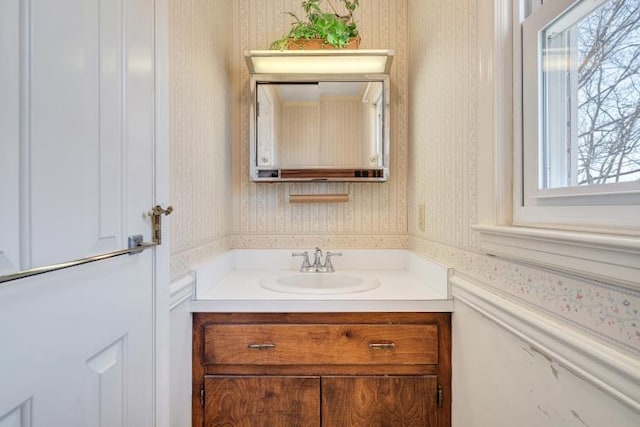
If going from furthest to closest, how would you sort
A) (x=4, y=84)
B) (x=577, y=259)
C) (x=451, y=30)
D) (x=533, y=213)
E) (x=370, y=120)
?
1. (x=370, y=120)
2. (x=451, y=30)
3. (x=533, y=213)
4. (x=577, y=259)
5. (x=4, y=84)

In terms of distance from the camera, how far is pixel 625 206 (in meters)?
0.53

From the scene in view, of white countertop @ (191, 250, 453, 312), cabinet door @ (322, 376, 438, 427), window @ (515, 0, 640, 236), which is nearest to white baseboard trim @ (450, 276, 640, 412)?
window @ (515, 0, 640, 236)

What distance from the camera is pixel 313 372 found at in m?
1.12

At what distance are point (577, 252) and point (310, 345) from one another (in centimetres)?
82

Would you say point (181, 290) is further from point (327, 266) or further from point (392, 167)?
point (392, 167)

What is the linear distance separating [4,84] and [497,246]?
0.97 meters

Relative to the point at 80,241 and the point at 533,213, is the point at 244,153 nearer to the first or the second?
the point at 80,241

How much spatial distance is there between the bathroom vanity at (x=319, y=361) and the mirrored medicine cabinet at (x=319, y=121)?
0.68m

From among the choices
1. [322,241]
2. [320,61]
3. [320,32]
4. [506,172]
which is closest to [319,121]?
[320,61]

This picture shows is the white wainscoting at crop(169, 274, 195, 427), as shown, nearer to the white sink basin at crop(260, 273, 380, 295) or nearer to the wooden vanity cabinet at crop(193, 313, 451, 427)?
the wooden vanity cabinet at crop(193, 313, 451, 427)

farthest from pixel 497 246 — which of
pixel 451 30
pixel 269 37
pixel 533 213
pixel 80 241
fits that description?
pixel 269 37

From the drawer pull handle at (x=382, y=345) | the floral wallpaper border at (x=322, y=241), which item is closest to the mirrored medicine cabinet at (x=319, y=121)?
the floral wallpaper border at (x=322, y=241)

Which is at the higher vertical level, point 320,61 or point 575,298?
point 320,61

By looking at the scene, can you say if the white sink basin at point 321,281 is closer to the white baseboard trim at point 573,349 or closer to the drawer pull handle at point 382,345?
the drawer pull handle at point 382,345
